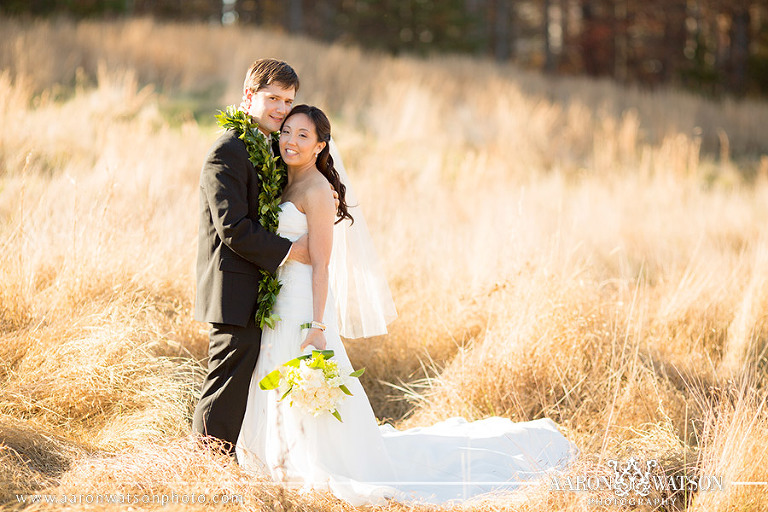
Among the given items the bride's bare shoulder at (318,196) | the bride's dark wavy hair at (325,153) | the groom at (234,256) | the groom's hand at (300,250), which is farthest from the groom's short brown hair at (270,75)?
the groom's hand at (300,250)

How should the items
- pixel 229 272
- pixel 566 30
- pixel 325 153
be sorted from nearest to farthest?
pixel 229 272, pixel 325 153, pixel 566 30

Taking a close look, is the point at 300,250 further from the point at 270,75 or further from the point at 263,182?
the point at 270,75

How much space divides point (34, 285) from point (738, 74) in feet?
73.9

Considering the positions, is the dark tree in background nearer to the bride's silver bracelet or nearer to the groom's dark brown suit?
the groom's dark brown suit

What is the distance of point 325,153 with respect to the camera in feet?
12.9

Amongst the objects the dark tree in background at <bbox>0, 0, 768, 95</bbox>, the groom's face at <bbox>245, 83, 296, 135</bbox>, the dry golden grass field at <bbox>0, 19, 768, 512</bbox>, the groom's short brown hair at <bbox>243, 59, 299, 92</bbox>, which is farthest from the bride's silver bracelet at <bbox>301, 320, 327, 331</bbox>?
the dark tree in background at <bbox>0, 0, 768, 95</bbox>

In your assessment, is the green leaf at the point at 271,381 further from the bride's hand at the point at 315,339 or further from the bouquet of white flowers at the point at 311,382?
the bride's hand at the point at 315,339

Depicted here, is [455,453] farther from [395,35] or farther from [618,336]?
[395,35]

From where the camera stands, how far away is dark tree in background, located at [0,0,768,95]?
20.8m

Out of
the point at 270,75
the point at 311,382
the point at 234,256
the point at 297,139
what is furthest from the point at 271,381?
the point at 270,75

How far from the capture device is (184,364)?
4652 millimetres

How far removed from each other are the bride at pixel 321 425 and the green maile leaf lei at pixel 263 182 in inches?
2.2

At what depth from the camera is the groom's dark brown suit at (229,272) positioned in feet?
11.7

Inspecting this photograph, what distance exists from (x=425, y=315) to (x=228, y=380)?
7.43 feet
